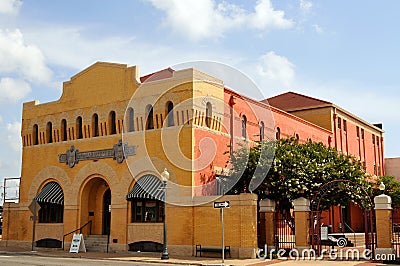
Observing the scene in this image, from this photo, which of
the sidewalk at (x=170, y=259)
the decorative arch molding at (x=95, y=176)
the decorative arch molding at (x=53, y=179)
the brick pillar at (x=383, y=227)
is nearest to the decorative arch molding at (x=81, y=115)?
the decorative arch molding at (x=95, y=176)

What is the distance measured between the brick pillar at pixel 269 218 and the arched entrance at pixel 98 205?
1060 centimetres

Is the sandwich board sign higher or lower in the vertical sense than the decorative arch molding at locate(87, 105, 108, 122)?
lower

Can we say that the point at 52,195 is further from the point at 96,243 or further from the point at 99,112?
the point at 99,112

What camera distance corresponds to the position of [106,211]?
3297 cm

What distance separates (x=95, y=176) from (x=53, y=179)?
3.84 m

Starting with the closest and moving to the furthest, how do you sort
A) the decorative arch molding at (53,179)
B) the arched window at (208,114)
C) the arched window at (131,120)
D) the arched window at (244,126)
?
1. the arched window at (208,114)
2. the arched window at (131,120)
3. the decorative arch molding at (53,179)
4. the arched window at (244,126)

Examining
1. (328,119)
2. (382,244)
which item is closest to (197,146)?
(382,244)

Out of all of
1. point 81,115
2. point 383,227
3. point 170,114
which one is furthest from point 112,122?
point 383,227

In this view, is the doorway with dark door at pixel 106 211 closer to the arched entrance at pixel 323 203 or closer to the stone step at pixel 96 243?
the stone step at pixel 96 243

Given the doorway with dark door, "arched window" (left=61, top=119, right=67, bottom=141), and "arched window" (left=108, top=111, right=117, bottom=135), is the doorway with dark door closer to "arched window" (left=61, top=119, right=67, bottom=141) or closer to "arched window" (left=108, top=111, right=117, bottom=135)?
"arched window" (left=108, top=111, right=117, bottom=135)

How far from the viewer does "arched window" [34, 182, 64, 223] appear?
107ft

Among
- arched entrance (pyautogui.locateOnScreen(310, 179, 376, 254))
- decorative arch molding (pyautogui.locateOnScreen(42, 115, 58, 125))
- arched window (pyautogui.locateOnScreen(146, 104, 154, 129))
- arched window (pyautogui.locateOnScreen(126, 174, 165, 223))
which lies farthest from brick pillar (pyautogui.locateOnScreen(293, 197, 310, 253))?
decorative arch molding (pyautogui.locateOnScreen(42, 115, 58, 125))

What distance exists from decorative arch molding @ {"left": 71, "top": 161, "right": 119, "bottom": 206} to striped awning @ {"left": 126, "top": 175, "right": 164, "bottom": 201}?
5.79ft

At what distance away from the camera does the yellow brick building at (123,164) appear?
2712cm
